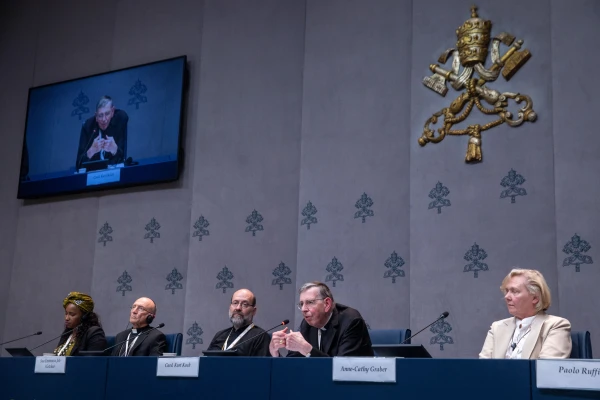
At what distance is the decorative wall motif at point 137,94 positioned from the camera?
22.1ft

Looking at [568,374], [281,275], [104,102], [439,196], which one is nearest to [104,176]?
[104,102]

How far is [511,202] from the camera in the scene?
470cm

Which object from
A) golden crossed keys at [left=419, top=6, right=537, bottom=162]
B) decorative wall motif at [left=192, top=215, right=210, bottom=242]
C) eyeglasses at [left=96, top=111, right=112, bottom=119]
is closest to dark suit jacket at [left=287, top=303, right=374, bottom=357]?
golden crossed keys at [left=419, top=6, right=537, bottom=162]

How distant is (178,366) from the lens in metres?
3.28

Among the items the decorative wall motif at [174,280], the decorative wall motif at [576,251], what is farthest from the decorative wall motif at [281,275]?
the decorative wall motif at [576,251]

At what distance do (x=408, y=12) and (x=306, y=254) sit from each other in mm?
1964

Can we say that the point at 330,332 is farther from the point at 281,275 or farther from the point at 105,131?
the point at 105,131

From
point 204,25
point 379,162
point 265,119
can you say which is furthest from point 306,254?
point 204,25

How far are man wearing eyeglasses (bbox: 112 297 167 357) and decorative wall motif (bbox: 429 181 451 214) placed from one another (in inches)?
82.5

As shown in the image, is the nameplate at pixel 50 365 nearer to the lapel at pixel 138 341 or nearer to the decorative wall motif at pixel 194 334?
the lapel at pixel 138 341

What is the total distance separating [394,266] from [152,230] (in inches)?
93.1

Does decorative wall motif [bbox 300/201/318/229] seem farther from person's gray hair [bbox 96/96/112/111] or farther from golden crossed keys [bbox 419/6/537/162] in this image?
person's gray hair [bbox 96/96/112/111]

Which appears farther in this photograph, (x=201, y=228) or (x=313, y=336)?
(x=201, y=228)

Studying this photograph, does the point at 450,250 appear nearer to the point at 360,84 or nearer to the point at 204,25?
the point at 360,84
